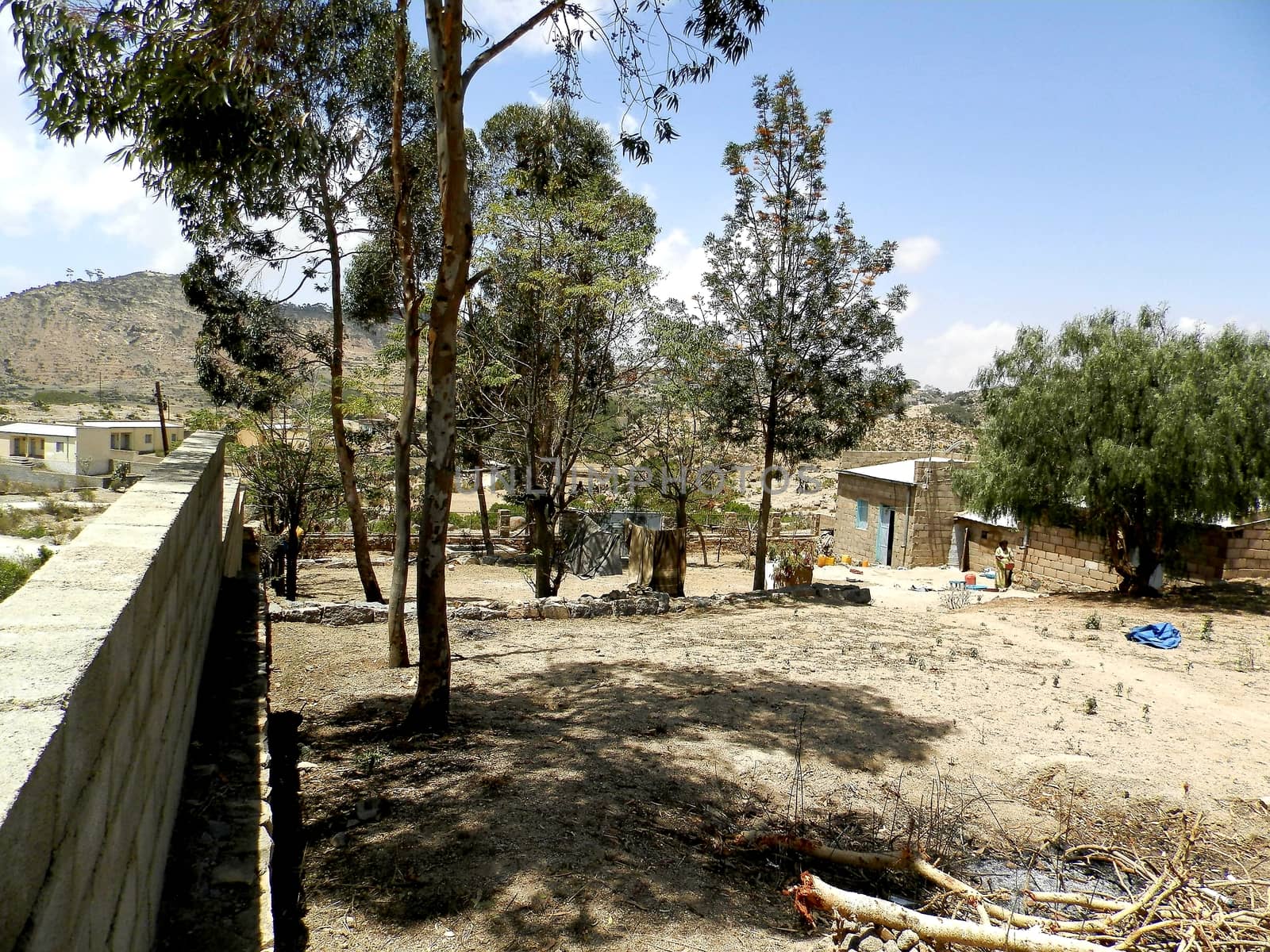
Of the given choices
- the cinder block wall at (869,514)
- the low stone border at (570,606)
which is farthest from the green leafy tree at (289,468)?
the cinder block wall at (869,514)

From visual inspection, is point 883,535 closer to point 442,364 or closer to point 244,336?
point 244,336

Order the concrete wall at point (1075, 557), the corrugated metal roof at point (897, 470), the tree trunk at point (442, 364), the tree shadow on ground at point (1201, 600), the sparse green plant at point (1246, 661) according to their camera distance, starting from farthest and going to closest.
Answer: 1. the corrugated metal roof at point (897, 470)
2. the concrete wall at point (1075, 557)
3. the tree shadow on ground at point (1201, 600)
4. the sparse green plant at point (1246, 661)
5. the tree trunk at point (442, 364)

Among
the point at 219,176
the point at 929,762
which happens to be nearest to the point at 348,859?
the point at 929,762

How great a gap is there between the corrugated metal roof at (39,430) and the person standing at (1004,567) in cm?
4273

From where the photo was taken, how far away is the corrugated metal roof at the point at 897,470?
926 inches

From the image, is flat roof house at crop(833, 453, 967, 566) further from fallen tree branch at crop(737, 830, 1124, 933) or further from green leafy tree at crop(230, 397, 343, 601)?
fallen tree branch at crop(737, 830, 1124, 933)

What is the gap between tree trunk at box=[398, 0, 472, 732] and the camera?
6449 millimetres

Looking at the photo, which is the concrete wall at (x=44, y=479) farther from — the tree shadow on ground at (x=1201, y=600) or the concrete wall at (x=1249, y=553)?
the concrete wall at (x=1249, y=553)

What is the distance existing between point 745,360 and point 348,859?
12378 millimetres

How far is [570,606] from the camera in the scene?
41.3ft

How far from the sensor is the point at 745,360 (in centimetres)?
1545

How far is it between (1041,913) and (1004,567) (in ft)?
54.3

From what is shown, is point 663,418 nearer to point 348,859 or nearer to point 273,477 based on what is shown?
point 273,477

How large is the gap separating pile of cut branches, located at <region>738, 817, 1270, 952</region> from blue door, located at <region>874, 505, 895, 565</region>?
19.8m
